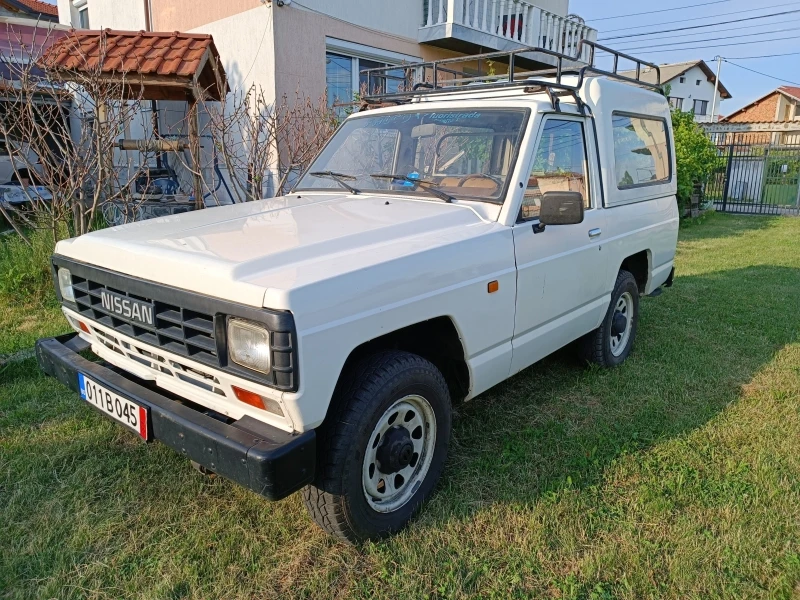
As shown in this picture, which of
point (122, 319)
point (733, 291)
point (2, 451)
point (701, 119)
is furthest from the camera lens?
point (701, 119)

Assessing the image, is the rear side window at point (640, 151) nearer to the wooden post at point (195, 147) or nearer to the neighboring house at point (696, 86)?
the wooden post at point (195, 147)

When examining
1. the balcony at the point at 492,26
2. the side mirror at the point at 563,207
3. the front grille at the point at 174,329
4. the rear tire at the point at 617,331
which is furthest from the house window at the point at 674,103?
the front grille at the point at 174,329

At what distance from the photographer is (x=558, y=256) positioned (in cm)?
345

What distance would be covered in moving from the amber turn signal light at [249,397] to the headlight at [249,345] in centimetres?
12

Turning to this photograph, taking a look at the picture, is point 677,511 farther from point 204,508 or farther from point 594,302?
point 204,508

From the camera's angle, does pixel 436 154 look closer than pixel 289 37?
Yes

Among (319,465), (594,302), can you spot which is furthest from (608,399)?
(319,465)

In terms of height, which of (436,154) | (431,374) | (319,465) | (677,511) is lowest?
(677,511)

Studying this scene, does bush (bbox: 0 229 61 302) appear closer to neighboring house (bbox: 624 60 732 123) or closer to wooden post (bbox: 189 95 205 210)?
wooden post (bbox: 189 95 205 210)

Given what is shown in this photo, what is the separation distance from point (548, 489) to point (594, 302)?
154 cm

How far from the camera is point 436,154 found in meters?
3.66

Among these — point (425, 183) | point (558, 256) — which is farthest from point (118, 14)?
point (558, 256)

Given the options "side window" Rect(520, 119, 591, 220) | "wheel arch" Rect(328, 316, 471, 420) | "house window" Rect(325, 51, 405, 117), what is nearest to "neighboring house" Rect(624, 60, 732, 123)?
"house window" Rect(325, 51, 405, 117)

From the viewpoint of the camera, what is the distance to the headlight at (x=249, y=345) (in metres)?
2.09
